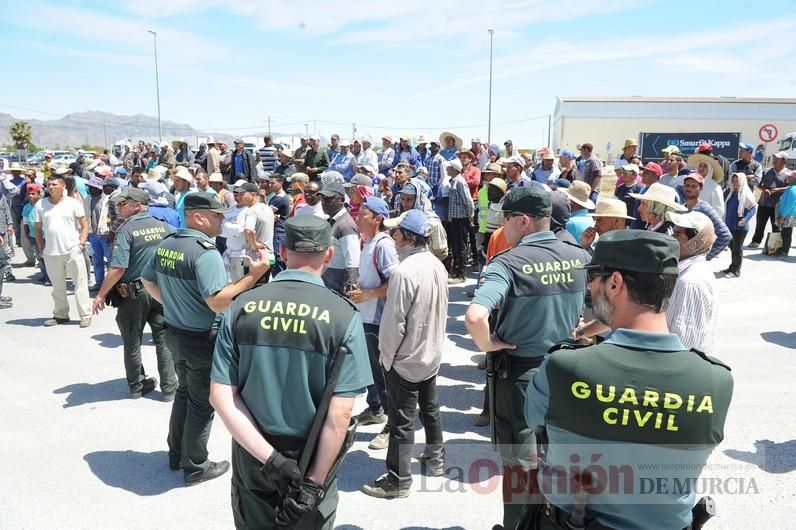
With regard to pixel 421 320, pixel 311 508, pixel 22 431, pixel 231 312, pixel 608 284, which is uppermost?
pixel 608 284

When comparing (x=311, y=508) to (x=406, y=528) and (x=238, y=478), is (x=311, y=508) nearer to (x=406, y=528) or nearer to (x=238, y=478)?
(x=238, y=478)

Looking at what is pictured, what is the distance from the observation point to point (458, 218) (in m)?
9.84

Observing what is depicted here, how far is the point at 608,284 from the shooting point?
75.0 inches

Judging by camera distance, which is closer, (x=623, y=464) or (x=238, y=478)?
(x=623, y=464)

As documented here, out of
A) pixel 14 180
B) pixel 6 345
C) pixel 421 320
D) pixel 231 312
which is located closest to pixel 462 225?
pixel 421 320

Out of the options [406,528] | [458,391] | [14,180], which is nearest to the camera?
[406,528]

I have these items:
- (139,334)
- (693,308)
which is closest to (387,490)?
(693,308)

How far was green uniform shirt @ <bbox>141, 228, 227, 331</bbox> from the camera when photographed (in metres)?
3.84

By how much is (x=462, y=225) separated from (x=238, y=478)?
781 cm

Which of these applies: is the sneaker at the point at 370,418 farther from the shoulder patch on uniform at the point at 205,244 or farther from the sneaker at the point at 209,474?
the shoulder patch on uniform at the point at 205,244

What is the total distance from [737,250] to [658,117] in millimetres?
34785

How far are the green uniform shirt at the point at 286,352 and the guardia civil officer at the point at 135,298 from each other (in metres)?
3.30

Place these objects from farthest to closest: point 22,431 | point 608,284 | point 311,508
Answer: point 22,431 < point 311,508 < point 608,284

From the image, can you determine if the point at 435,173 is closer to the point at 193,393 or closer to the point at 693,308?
the point at 193,393
